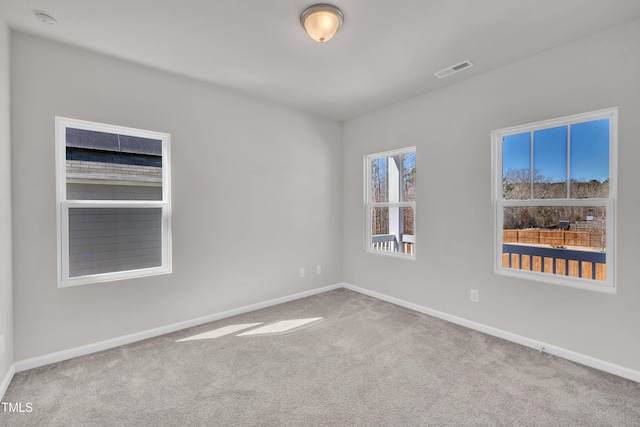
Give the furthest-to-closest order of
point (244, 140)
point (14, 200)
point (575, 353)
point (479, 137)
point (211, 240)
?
point (244, 140) < point (211, 240) < point (479, 137) < point (575, 353) < point (14, 200)

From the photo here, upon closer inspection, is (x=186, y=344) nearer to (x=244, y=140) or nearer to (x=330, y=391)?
(x=330, y=391)

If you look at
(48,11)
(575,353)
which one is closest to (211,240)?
(48,11)

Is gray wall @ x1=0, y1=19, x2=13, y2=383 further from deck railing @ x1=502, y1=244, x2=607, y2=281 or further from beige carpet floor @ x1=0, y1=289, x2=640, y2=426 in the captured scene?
deck railing @ x1=502, y1=244, x2=607, y2=281

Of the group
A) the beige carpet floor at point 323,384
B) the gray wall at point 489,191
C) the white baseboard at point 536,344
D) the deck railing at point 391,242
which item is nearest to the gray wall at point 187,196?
the beige carpet floor at point 323,384

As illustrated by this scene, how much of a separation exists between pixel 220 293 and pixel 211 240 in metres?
0.63

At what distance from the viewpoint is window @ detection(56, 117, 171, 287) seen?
254cm

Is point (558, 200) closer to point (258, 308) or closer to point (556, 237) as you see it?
point (556, 237)

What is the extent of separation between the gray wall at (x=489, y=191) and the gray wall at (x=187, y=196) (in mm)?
847

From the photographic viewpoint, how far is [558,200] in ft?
8.50

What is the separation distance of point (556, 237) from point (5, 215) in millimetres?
4428

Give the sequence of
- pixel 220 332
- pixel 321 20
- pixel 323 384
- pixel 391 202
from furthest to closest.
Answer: pixel 391 202 → pixel 220 332 → pixel 323 384 → pixel 321 20

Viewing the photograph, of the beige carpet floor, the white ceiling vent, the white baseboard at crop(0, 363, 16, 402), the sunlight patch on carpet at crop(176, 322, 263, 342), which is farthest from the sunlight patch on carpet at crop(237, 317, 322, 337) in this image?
the white ceiling vent

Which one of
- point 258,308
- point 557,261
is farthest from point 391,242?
point 258,308

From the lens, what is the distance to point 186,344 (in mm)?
2768
